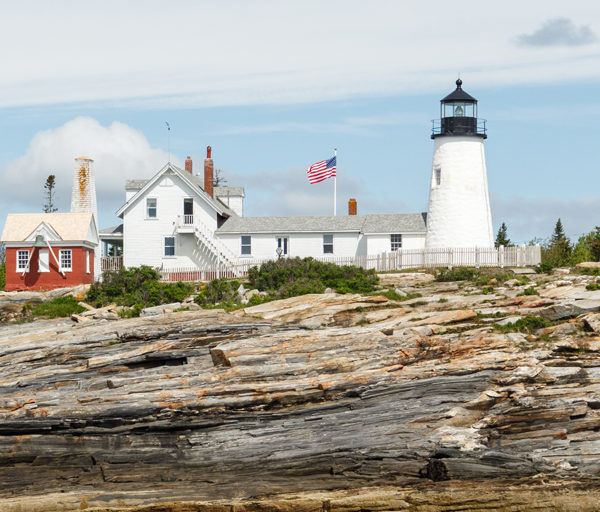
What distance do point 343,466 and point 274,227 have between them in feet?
92.9

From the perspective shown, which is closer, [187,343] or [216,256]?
[187,343]

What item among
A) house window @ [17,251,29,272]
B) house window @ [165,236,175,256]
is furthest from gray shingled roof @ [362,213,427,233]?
house window @ [17,251,29,272]

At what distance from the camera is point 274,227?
163 feet

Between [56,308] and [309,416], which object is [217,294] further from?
[309,416]

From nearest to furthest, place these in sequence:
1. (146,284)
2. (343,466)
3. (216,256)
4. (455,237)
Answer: (343,466)
(146,284)
(455,237)
(216,256)

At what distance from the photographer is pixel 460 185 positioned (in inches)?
1802

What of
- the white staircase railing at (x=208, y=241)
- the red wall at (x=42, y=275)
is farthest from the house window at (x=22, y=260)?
the white staircase railing at (x=208, y=241)

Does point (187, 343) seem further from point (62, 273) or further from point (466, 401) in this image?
point (62, 273)

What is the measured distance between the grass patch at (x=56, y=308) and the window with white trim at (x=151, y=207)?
30.3 ft

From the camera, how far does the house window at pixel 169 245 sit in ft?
164

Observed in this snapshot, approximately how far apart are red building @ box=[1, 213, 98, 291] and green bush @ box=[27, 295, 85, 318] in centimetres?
429

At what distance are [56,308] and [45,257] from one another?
8.57m

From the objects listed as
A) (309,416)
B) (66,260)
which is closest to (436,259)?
(66,260)

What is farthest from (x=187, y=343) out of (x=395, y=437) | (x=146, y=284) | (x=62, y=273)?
(x=62, y=273)
